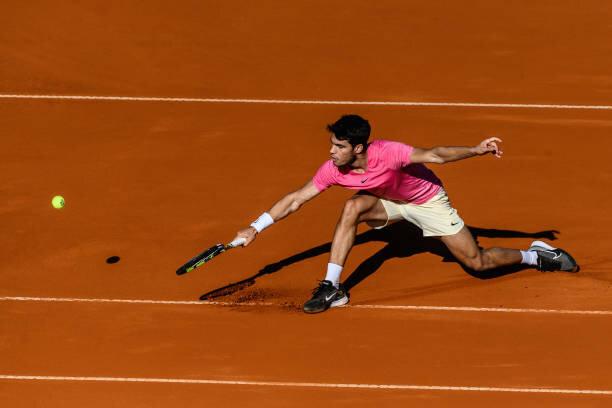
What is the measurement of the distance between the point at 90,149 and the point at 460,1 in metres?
5.44

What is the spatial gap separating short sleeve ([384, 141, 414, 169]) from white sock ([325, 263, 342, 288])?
105 cm

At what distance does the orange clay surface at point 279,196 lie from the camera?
37.3 ft

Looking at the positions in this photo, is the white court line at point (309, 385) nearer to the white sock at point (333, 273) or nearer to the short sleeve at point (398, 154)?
the white sock at point (333, 273)

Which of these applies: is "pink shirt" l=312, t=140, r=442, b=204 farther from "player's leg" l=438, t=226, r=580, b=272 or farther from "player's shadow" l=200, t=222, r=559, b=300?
"player's shadow" l=200, t=222, r=559, b=300

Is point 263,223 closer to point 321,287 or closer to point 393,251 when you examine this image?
point 321,287

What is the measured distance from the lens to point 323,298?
11.9 meters

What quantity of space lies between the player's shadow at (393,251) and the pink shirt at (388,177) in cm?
110

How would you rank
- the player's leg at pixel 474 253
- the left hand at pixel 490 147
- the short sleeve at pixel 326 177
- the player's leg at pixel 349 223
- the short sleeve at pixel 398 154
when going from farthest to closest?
the player's leg at pixel 474 253 → the player's leg at pixel 349 223 → the short sleeve at pixel 326 177 → the short sleeve at pixel 398 154 → the left hand at pixel 490 147

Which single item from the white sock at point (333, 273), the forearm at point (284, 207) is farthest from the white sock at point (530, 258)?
the forearm at point (284, 207)

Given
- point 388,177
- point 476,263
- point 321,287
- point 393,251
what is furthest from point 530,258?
point 321,287

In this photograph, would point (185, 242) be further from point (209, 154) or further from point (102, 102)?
point (102, 102)

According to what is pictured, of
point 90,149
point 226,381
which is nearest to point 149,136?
point 90,149

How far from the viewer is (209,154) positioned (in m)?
14.6

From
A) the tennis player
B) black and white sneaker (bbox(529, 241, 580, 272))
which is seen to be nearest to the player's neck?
the tennis player
